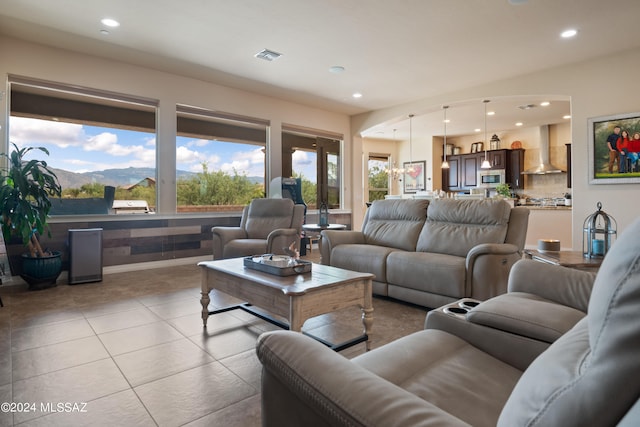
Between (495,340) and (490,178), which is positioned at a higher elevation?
(490,178)

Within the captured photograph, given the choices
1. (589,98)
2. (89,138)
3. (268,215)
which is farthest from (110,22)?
(589,98)

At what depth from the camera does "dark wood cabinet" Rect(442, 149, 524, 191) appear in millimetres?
9266

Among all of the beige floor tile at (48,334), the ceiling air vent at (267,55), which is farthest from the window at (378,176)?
the beige floor tile at (48,334)

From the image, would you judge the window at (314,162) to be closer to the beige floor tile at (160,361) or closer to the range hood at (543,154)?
the beige floor tile at (160,361)

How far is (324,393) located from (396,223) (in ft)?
10.9

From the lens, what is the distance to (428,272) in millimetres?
3066

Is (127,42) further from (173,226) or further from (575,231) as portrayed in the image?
(575,231)

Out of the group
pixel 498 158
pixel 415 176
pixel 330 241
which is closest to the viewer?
pixel 330 241

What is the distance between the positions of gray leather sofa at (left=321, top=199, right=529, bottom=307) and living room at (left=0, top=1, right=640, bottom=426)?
2.35m

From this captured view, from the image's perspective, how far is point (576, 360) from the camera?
0.64m

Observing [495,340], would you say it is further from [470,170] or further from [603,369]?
[470,170]

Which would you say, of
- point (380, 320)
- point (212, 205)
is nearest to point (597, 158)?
point (380, 320)

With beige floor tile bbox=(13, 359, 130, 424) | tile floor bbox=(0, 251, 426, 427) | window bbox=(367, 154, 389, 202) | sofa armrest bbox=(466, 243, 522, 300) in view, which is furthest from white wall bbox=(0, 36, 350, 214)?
sofa armrest bbox=(466, 243, 522, 300)

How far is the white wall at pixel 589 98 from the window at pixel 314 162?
3580 millimetres
